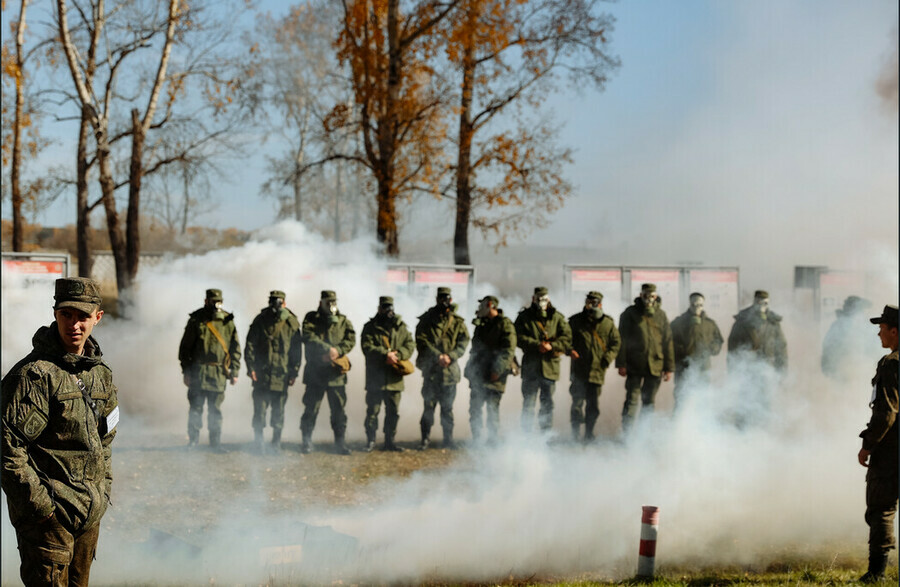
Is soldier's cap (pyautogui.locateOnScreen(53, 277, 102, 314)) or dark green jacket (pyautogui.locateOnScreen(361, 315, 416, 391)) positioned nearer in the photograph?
soldier's cap (pyautogui.locateOnScreen(53, 277, 102, 314))

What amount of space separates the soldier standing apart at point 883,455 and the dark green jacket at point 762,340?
17.0 feet

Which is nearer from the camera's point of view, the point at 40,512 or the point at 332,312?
the point at 40,512

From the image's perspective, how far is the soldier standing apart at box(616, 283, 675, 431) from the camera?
10.7 meters

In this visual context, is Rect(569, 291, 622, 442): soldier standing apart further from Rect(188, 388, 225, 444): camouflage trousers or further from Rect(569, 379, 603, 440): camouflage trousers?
Rect(188, 388, 225, 444): camouflage trousers

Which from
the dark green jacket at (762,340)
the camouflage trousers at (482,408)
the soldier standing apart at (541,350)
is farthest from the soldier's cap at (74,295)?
the dark green jacket at (762,340)

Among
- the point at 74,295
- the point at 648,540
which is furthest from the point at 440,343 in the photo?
the point at 74,295

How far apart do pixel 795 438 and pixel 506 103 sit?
1006 centimetres

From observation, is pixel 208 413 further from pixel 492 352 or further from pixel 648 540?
pixel 648 540

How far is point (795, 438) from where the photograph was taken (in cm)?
923

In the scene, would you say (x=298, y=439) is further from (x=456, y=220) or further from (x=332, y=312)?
(x=456, y=220)

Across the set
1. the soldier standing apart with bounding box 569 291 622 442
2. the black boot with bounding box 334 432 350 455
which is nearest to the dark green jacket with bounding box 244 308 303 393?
the black boot with bounding box 334 432 350 455

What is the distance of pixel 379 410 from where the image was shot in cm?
1002

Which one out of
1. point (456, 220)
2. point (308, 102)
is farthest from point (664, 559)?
point (308, 102)

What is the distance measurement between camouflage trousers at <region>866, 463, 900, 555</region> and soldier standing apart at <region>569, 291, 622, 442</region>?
4.77m
